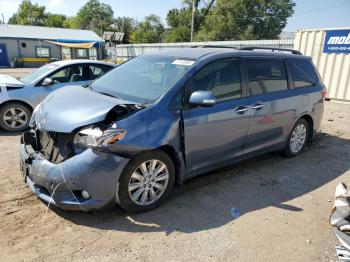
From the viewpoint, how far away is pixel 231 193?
13.6ft

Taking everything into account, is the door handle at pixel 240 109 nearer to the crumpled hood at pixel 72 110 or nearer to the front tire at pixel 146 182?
the front tire at pixel 146 182

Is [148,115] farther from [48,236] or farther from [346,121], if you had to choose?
[346,121]

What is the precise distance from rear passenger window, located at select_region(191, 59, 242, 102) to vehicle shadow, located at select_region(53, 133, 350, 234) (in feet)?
4.04

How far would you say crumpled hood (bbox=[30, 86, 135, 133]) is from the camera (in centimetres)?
318

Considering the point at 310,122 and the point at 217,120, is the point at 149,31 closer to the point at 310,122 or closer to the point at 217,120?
the point at 310,122

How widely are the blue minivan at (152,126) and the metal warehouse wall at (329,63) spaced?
7468 mm

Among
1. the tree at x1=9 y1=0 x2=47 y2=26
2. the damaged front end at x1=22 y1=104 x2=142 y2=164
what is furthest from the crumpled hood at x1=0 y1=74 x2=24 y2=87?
the tree at x1=9 y1=0 x2=47 y2=26

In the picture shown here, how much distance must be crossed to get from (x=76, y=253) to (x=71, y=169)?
773mm

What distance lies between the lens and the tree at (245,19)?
4825cm

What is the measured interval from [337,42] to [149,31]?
2340 inches

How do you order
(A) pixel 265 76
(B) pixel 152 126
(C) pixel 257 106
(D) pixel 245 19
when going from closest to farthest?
(B) pixel 152 126 → (C) pixel 257 106 → (A) pixel 265 76 → (D) pixel 245 19

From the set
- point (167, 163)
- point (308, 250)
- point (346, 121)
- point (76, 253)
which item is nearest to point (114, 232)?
point (76, 253)

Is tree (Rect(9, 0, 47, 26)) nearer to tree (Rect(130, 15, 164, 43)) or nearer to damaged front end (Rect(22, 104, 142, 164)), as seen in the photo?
tree (Rect(130, 15, 164, 43))

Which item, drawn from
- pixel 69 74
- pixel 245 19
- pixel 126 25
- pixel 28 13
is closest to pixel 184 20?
pixel 245 19
